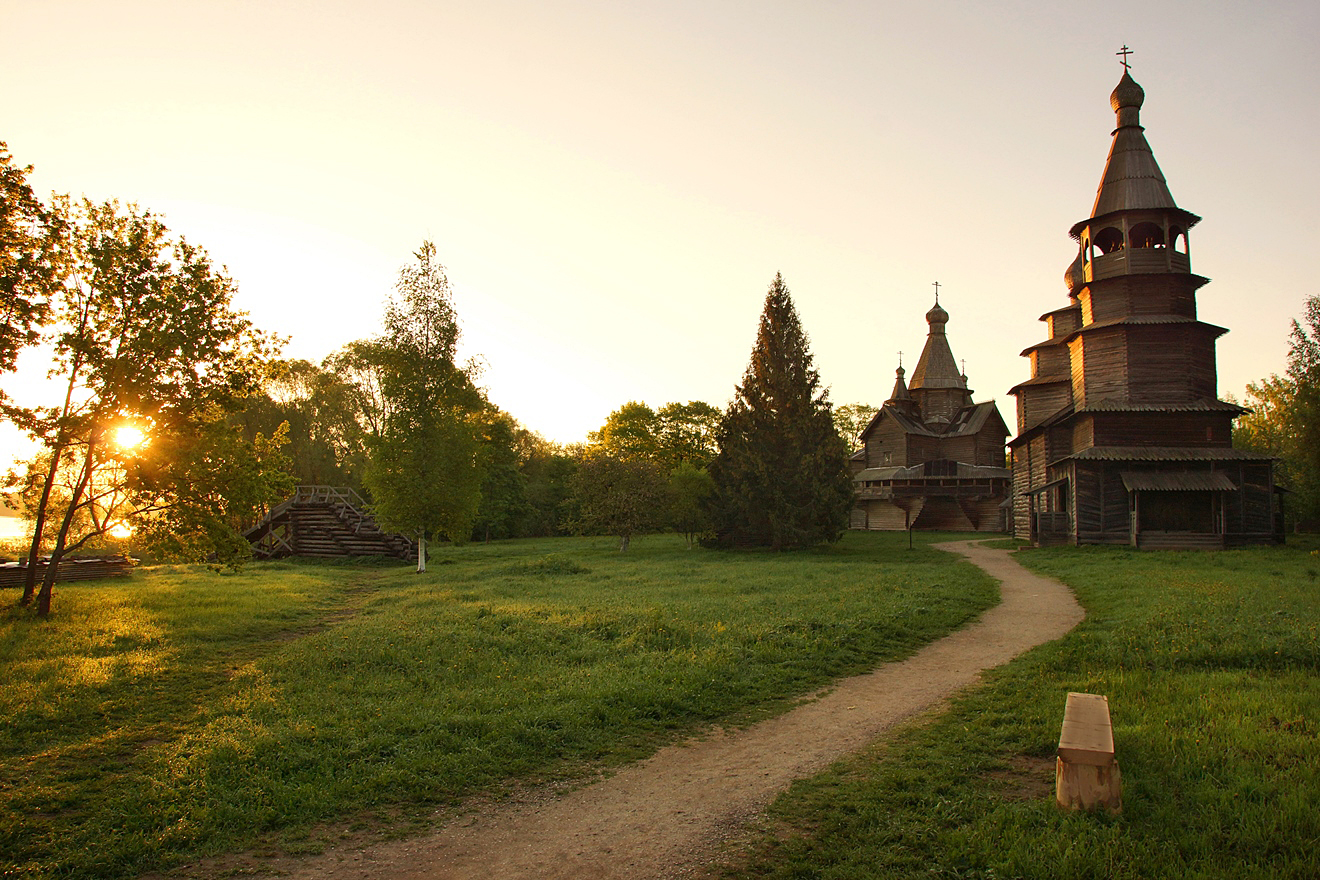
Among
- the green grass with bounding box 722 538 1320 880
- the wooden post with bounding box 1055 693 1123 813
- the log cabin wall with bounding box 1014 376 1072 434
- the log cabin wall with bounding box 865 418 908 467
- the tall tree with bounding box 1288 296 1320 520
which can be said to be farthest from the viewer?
the log cabin wall with bounding box 865 418 908 467

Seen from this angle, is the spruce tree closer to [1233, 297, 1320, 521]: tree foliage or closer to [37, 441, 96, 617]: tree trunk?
[1233, 297, 1320, 521]: tree foliage

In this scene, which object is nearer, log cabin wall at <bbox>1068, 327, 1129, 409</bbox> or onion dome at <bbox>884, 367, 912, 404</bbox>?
log cabin wall at <bbox>1068, 327, 1129, 409</bbox>

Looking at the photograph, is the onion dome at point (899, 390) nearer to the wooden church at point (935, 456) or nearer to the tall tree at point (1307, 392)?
the wooden church at point (935, 456)

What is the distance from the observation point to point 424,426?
102ft

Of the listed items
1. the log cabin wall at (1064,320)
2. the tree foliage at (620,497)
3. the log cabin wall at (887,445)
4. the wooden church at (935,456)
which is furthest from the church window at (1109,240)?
the tree foliage at (620,497)

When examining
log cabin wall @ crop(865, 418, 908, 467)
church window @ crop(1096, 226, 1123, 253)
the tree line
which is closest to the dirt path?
the tree line

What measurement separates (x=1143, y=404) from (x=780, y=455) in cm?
1598

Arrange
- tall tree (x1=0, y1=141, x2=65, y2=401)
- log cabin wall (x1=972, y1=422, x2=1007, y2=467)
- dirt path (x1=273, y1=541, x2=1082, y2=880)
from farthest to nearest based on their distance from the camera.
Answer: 1. log cabin wall (x1=972, y1=422, x2=1007, y2=467)
2. tall tree (x1=0, y1=141, x2=65, y2=401)
3. dirt path (x1=273, y1=541, x2=1082, y2=880)

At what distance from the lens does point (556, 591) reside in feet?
68.5

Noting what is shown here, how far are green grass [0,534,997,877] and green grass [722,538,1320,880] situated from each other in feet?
8.01

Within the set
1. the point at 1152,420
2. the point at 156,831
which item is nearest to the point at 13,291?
the point at 156,831

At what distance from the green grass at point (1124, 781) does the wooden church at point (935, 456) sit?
4081 centimetres

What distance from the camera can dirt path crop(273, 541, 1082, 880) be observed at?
17.6 ft

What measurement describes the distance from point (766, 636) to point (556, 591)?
9.64m
